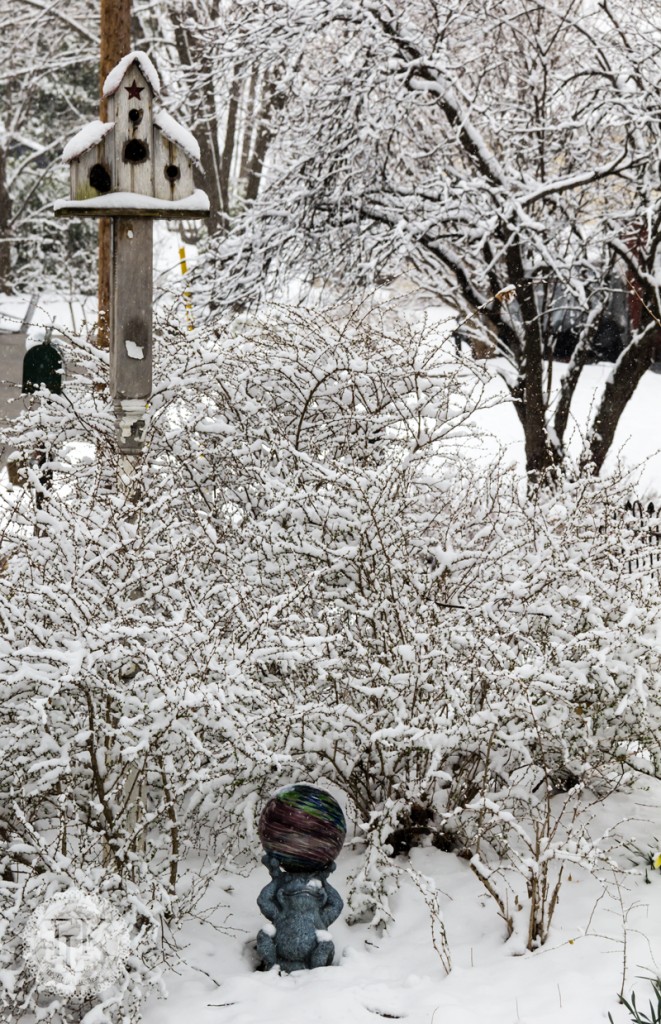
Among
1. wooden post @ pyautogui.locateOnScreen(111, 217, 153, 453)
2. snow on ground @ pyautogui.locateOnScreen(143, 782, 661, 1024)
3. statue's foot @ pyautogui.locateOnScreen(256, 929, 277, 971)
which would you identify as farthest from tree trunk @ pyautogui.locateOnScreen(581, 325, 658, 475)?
statue's foot @ pyautogui.locateOnScreen(256, 929, 277, 971)

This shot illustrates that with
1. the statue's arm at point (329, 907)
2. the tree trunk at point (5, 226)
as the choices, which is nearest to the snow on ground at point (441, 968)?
the statue's arm at point (329, 907)

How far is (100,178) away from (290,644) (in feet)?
6.08

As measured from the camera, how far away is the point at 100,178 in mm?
3912

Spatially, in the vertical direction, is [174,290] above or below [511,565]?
above

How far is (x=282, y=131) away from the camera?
394 inches

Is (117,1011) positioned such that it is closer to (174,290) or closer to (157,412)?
(157,412)

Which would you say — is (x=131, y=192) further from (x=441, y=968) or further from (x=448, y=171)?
(x=448, y=171)

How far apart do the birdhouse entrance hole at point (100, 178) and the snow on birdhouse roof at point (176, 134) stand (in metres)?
0.26

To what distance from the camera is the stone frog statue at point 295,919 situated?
151 inches

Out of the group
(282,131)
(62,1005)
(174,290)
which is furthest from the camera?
→ (282,131)

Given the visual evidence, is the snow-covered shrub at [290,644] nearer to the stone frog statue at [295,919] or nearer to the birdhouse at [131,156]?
the stone frog statue at [295,919]

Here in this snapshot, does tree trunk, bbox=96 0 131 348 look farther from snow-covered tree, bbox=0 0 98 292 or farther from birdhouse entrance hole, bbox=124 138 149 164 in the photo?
snow-covered tree, bbox=0 0 98 292

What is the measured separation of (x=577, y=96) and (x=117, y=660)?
29.4 ft

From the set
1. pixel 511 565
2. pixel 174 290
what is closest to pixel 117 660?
pixel 511 565
